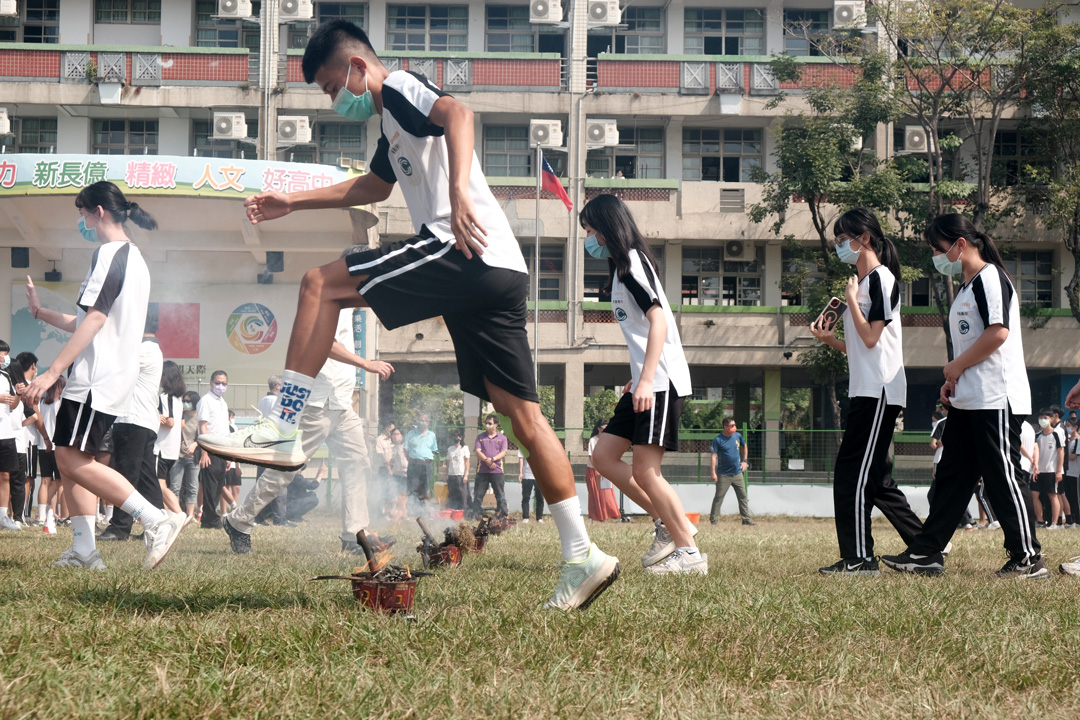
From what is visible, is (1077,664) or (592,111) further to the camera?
(592,111)

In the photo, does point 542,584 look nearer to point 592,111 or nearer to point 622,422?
point 622,422

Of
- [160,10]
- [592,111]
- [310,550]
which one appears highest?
[160,10]

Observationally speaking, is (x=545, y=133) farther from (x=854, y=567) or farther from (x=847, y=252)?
(x=854, y=567)

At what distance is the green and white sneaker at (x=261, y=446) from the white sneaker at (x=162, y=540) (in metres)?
2.00

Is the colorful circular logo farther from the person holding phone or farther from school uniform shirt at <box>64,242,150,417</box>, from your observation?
the person holding phone

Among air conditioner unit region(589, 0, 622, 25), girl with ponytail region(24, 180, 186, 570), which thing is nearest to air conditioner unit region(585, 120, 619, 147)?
air conditioner unit region(589, 0, 622, 25)

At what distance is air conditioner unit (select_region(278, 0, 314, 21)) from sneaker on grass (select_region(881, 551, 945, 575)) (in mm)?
30040

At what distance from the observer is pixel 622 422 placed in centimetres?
650

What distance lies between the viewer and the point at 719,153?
34.9 m

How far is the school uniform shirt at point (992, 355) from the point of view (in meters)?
6.20

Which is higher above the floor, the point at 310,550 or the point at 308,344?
the point at 308,344

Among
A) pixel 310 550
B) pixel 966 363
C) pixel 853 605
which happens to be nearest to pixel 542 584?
pixel 853 605

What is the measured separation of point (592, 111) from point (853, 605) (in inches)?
1192

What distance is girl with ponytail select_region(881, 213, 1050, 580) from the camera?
613cm
